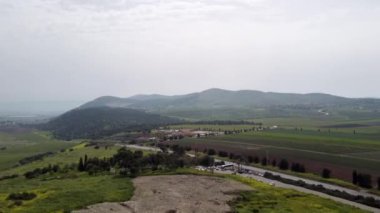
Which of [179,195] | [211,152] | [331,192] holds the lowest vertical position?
[331,192]


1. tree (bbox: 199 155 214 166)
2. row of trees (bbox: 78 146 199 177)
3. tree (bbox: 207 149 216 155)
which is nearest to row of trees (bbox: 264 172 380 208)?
tree (bbox: 199 155 214 166)

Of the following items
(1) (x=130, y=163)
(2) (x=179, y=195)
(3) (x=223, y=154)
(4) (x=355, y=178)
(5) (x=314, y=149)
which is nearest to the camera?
(2) (x=179, y=195)

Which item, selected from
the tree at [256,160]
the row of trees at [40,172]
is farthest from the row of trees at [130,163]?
the tree at [256,160]

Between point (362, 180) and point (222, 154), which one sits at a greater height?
point (222, 154)

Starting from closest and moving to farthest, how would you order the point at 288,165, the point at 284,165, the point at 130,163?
1. the point at 130,163
2. the point at 284,165
3. the point at 288,165

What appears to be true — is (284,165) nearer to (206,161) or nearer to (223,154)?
(206,161)

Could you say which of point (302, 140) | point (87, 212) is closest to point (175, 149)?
point (302, 140)

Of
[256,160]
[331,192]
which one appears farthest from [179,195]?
[256,160]

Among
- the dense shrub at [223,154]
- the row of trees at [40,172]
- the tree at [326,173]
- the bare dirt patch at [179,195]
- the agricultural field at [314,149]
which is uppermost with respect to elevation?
the agricultural field at [314,149]

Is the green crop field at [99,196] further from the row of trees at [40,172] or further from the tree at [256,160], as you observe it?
the tree at [256,160]
